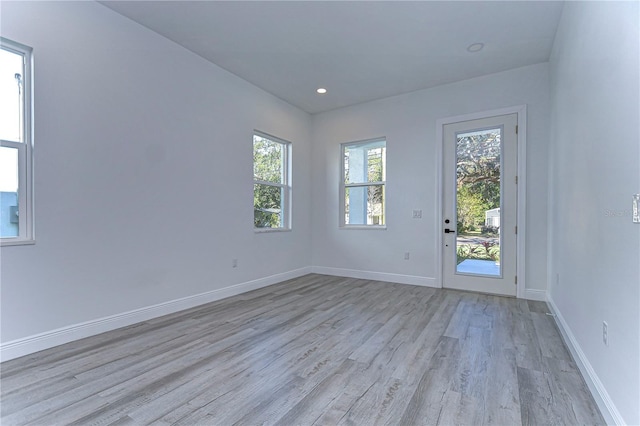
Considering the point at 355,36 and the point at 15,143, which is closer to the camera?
the point at 15,143

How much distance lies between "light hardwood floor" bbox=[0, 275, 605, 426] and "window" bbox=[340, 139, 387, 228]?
2.14m

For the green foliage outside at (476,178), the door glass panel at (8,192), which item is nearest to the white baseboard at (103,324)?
the door glass panel at (8,192)

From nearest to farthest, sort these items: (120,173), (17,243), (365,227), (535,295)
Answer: (17,243)
(120,173)
(535,295)
(365,227)

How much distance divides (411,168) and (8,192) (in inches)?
176

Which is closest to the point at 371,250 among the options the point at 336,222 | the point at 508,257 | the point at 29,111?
the point at 336,222

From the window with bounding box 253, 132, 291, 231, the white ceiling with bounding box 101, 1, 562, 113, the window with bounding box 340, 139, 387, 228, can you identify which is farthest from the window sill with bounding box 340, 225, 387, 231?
the white ceiling with bounding box 101, 1, 562, 113

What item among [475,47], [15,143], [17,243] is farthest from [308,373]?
[475,47]

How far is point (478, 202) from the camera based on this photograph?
13.4ft

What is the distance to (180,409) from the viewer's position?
62.7 inches

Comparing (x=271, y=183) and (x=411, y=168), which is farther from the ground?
(x=411, y=168)

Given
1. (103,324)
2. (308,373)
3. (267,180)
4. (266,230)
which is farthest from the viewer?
(267,180)

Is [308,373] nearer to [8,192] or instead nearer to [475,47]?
[8,192]

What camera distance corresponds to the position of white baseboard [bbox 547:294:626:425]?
1.44 meters

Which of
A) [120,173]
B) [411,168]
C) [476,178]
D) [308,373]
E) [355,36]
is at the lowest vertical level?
[308,373]
